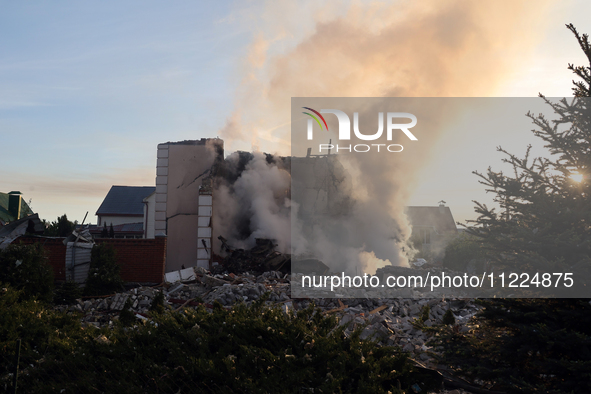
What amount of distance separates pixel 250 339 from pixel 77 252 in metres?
12.1

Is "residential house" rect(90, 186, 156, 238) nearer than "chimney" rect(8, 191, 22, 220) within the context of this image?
No

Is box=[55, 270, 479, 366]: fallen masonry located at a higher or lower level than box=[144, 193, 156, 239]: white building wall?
lower

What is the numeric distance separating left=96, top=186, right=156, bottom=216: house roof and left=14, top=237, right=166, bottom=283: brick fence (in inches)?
901

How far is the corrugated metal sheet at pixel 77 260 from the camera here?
14797 mm

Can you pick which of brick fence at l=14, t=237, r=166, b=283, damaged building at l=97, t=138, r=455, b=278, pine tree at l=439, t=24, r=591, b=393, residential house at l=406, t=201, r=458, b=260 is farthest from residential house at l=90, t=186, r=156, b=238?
pine tree at l=439, t=24, r=591, b=393

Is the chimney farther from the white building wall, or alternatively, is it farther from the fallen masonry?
the fallen masonry

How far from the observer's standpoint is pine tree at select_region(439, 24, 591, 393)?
4.93 metres

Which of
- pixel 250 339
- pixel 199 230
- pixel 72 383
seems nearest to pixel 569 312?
pixel 250 339

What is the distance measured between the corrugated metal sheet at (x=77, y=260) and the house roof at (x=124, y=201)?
23.4 m

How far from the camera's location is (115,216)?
37.4 meters

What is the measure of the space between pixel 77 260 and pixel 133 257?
1.89 m

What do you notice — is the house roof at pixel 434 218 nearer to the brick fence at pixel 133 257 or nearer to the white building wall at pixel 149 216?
the brick fence at pixel 133 257

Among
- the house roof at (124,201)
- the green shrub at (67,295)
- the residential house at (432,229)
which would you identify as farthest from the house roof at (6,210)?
the residential house at (432,229)

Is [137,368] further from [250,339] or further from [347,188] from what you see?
[347,188]
